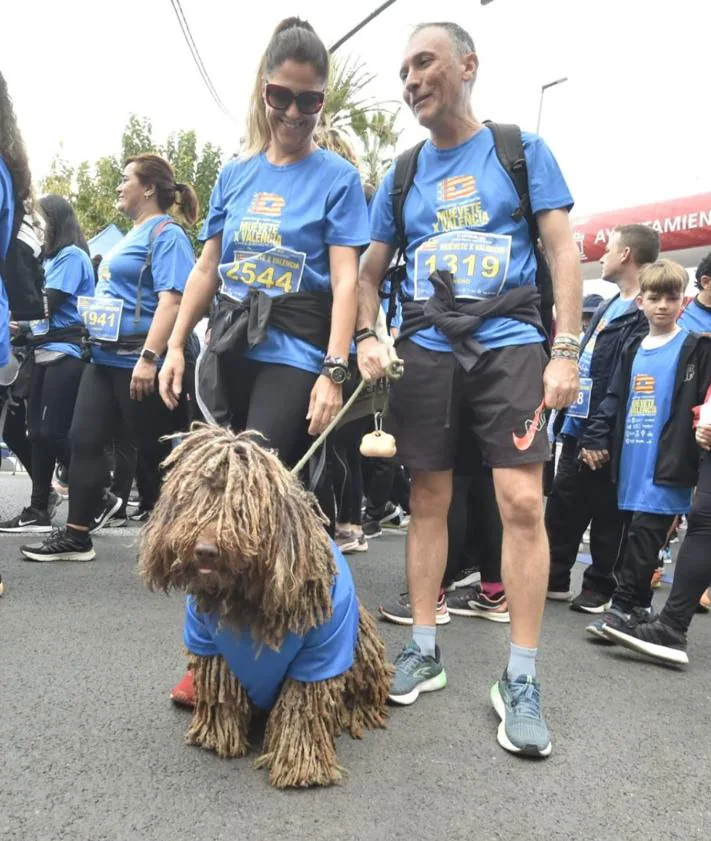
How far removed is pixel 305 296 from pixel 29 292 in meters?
1.87

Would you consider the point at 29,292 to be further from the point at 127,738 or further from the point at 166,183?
the point at 127,738

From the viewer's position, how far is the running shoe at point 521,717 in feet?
7.14

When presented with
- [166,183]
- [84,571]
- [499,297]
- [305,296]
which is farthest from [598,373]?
[84,571]

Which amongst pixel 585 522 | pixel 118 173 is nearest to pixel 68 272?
pixel 585 522

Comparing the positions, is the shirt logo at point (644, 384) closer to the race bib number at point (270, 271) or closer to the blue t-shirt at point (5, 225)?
the race bib number at point (270, 271)

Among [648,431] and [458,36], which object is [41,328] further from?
[648,431]

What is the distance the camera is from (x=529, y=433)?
2.38m

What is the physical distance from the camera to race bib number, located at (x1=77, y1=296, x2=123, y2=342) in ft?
13.1

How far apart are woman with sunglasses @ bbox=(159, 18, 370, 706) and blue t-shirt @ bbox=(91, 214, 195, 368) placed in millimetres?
1415

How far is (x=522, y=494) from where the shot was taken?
2375mm

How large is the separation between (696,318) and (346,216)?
2.52 metres

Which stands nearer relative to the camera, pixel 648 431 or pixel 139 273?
pixel 648 431

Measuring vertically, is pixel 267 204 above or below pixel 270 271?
above

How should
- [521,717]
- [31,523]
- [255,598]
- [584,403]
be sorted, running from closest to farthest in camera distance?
[255,598] < [521,717] < [584,403] < [31,523]
